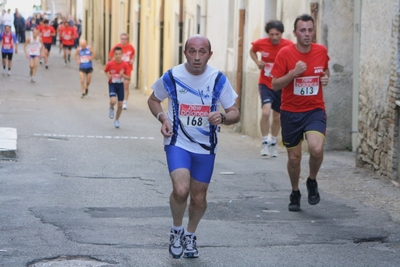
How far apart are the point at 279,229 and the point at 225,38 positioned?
14.3 metres

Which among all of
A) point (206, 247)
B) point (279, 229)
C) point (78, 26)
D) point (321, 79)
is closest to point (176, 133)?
point (206, 247)

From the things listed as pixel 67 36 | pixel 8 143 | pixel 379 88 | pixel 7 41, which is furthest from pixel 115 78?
pixel 67 36

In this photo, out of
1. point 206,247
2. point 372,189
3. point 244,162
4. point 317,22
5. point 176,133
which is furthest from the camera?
point 317,22

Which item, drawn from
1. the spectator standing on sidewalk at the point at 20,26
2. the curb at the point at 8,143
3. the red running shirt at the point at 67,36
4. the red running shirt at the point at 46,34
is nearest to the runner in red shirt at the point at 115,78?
the curb at the point at 8,143

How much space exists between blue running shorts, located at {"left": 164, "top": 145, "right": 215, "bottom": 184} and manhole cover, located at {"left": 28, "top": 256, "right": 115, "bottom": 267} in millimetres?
849

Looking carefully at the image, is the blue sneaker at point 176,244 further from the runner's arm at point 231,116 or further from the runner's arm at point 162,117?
the runner's arm at point 231,116

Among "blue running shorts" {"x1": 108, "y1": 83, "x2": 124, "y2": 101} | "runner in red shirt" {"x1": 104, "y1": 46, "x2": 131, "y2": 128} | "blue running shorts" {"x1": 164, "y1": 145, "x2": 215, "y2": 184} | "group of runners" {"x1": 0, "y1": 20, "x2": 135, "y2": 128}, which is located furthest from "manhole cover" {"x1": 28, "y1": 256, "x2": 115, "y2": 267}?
"blue running shorts" {"x1": 108, "y1": 83, "x2": 124, "y2": 101}

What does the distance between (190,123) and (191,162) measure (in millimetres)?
296

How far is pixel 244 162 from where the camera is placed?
541 inches

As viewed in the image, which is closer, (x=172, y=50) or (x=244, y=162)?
(x=244, y=162)

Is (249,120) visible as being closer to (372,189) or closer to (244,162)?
(244,162)

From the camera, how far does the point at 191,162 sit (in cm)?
702

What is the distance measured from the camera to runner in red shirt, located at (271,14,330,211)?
909 cm

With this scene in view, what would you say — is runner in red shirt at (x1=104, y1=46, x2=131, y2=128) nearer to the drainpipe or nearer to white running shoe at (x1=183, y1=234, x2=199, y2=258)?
the drainpipe
